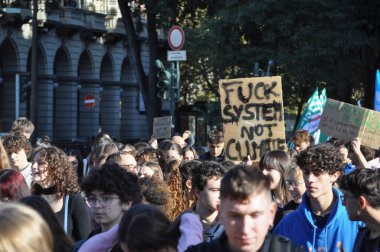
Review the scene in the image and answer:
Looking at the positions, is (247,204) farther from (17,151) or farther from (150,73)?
(150,73)

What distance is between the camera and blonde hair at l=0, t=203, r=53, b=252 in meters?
3.33

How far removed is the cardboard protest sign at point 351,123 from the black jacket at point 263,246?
19.7 ft

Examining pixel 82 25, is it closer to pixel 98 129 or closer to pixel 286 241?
pixel 98 129

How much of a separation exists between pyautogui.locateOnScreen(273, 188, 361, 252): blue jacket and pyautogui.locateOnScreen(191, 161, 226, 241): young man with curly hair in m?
0.40

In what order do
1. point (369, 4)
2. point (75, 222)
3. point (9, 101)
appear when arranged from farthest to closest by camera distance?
1. point (9, 101)
2. point (369, 4)
3. point (75, 222)

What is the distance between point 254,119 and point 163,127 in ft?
23.4

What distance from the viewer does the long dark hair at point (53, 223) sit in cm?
450

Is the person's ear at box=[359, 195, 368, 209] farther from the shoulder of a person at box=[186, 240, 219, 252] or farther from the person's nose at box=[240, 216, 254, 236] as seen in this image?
the person's nose at box=[240, 216, 254, 236]

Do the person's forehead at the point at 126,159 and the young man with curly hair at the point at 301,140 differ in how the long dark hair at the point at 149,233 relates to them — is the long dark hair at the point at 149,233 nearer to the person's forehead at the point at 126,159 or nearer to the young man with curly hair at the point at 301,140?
the person's forehead at the point at 126,159

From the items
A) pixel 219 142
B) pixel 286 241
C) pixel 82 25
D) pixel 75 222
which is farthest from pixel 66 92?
pixel 286 241

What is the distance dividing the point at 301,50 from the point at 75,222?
640 inches

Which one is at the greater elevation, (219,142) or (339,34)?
(339,34)

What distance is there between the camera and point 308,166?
616cm

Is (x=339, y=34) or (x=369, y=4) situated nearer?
(x=339, y=34)
